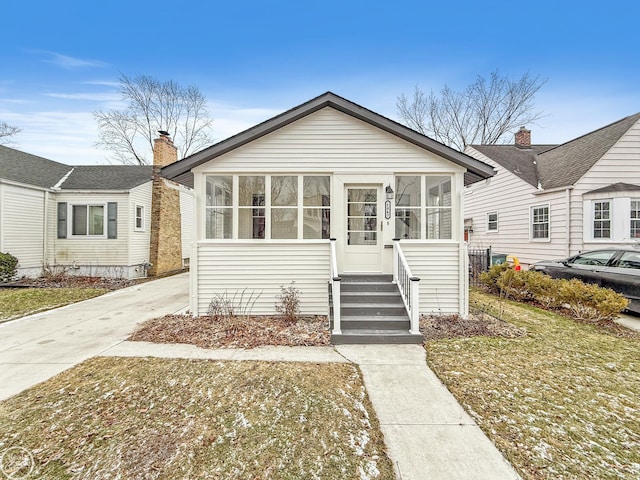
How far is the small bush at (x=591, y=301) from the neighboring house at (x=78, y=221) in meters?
13.2

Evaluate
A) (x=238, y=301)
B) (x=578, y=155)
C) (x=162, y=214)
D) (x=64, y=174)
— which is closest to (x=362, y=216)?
(x=238, y=301)

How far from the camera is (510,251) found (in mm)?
13344

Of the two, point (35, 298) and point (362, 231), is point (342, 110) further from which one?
point (35, 298)

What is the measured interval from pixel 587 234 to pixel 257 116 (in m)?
21.6

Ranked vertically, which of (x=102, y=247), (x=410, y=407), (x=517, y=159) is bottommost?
(x=410, y=407)

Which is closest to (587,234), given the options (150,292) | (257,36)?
(150,292)

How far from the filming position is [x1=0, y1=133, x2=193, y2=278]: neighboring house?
1142 centimetres

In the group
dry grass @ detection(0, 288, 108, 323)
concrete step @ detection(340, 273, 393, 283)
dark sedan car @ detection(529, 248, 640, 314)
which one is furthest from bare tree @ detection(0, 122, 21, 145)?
dark sedan car @ detection(529, 248, 640, 314)

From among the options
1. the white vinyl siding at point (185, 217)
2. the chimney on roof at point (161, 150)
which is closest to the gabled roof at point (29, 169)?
the chimney on roof at point (161, 150)

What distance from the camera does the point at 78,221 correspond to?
12.5m

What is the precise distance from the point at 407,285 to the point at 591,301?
433 cm

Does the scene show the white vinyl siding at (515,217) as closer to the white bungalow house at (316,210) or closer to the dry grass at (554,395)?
the white bungalow house at (316,210)

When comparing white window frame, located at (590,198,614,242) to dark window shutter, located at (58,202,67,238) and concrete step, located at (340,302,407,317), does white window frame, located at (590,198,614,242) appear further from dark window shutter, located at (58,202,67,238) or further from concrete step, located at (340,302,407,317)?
dark window shutter, located at (58,202,67,238)

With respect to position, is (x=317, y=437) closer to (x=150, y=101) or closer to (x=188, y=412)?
(x=188, y=412)
